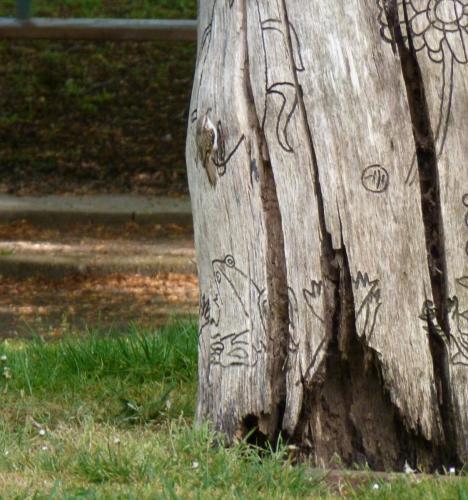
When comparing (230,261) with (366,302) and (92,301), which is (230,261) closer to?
(366,302)

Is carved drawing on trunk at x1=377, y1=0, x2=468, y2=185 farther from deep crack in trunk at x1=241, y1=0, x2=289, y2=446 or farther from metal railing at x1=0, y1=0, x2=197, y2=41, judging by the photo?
metal railing at x1=0, y1=0, x2=197, y2=41

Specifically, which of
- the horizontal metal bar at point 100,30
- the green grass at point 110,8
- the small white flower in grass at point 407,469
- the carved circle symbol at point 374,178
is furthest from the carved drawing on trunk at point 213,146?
the green grass at point 110,8

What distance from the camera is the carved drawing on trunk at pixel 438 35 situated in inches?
139

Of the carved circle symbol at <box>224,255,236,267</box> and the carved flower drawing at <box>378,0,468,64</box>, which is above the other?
the carved flower drawing at <box>378,0,468,64</box>

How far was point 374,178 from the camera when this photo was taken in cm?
350

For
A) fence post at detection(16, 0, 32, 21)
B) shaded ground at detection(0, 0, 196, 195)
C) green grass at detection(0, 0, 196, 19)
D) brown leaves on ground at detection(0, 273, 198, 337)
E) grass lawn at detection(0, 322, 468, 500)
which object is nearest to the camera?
grass lawn at detection(0, 322, 468, 500)

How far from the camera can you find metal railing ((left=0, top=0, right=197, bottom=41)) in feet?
28.5

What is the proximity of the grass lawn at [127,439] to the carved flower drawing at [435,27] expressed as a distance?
1.25 metres

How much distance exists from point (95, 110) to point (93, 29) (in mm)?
3106

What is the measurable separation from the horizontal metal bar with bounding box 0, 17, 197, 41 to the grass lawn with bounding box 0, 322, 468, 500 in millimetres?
3981

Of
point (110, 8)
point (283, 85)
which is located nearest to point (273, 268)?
point (283, 85)

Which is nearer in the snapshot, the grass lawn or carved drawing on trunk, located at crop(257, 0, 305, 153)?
the grass lawn

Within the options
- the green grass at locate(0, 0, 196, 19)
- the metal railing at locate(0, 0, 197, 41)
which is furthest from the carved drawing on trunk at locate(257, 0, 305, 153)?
the green grass at locate(0, 0, 196, 19)

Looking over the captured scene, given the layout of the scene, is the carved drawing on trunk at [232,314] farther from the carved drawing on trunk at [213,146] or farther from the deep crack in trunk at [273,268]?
the carved drawing on trunk at [213,146]
